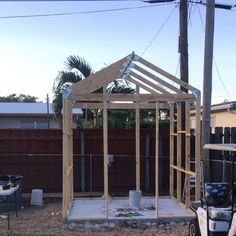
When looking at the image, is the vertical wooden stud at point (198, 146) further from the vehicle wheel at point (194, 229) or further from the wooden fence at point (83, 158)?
the wooden fence at point (83, 158)

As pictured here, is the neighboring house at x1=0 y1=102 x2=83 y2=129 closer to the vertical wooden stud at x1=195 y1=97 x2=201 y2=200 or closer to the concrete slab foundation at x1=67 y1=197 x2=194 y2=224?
the concrete slab foundation at x1=67 y1=197 x2=194 y2=224

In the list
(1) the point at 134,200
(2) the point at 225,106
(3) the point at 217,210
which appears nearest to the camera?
(3) the point at 217,210

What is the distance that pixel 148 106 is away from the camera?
41.7ft

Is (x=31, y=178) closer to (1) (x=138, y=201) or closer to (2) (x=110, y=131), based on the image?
(2) (x=110, y=131)

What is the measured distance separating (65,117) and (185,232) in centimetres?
324

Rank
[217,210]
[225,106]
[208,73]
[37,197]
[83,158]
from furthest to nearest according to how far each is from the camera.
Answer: [225,106] < [83,158] < [37,197] < [208,73] < [217,210]

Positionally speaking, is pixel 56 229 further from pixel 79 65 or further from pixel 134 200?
pixel 79 65

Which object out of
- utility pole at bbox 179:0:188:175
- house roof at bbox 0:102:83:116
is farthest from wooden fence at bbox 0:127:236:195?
house roof at bbox 0:102:83:116

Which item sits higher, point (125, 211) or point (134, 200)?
point (134, 200)

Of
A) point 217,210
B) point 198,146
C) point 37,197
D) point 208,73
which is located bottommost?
point 37,197

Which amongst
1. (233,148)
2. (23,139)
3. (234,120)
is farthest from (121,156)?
(234,120)

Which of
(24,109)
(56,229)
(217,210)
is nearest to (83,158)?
(56,229)

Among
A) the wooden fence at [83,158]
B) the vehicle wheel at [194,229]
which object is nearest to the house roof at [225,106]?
the wooden fence at [83,158]

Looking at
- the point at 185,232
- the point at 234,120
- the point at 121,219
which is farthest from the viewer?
the point at 234,120
